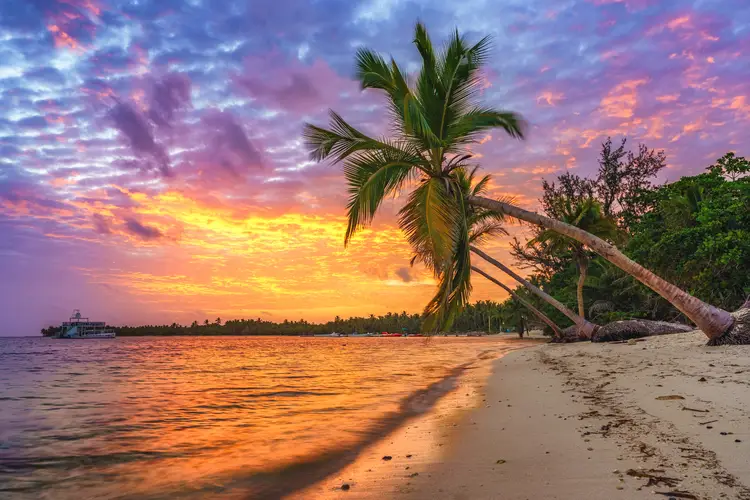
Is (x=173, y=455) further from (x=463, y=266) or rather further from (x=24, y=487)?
(x=463, y=266)

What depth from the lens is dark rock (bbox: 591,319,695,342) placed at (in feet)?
64.2

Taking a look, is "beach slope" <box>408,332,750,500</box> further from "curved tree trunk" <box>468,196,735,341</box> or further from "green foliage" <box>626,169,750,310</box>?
"green foliage" <box>626,169,750,310</box>

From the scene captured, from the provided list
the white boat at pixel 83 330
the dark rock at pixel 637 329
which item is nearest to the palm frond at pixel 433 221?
the dark rock at pixel 637 329

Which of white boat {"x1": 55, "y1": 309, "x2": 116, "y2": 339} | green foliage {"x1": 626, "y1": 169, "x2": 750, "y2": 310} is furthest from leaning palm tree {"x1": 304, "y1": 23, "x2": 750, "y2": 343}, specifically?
white boat {"x1": 55, "y1": 309, "x2": 116, "y2": 339}

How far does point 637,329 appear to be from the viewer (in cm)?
2014

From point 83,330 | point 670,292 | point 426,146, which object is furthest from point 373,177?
point 83,330

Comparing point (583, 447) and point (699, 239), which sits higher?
point (699, 239)

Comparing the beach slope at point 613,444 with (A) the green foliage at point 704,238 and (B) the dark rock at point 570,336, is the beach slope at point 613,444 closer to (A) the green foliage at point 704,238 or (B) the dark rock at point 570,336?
(A) the green foliage at point 704,238

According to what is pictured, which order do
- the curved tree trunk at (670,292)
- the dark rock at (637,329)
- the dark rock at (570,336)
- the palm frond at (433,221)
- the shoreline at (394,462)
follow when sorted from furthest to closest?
the dark rock at (570,336), the dark rock at (637,329), the palm frond at (433,221), the curved tree trunk at (670,292), the shoreline at (394,462)

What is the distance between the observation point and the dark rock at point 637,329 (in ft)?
64.2

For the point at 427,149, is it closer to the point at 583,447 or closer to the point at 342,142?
the point at 342,142

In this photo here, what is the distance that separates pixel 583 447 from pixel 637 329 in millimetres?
18882

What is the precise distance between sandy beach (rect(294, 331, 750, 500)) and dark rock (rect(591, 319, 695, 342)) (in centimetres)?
1354

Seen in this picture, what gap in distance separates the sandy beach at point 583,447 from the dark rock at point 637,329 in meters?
13.5
